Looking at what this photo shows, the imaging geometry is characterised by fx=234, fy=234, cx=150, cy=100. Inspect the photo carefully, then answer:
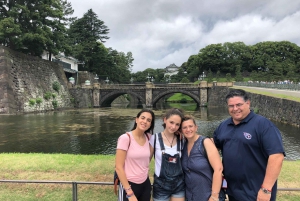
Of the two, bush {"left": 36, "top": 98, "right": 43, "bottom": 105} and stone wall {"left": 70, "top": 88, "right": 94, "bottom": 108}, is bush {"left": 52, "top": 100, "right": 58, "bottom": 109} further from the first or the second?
stone wall {"left": 70, "top": 88, "right": 94, "bottom": 108}

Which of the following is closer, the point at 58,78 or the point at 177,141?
the point at 177,141

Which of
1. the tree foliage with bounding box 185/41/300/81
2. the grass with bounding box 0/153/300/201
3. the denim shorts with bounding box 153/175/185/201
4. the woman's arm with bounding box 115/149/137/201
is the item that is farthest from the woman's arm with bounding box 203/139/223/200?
the tree foliage with bounding box 185/41/300/81

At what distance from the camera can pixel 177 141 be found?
122 inches

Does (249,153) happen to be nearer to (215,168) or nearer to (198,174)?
(215,168)

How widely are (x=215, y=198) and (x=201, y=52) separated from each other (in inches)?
3198

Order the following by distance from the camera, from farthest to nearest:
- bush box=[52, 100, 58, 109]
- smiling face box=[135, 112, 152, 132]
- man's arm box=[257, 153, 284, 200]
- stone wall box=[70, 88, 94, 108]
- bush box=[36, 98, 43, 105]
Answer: stone wall box=[70, 88, 94, 108]
bush box=[52, 100, 58, 109]
bush box=[36, 98, 43, 105]
smiling face box=[135, 112, 152, 132]
man's arm box=[257, 153, 284, 200]

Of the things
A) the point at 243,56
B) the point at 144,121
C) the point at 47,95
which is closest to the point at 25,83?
the point at 47,95

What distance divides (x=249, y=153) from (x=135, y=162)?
140 cm

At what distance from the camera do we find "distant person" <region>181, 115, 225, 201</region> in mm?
2697

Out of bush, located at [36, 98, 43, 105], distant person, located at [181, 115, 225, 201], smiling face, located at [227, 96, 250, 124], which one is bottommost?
bush, located at [36, 98, 43, 105]

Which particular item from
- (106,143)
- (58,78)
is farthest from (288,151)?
(58,78)

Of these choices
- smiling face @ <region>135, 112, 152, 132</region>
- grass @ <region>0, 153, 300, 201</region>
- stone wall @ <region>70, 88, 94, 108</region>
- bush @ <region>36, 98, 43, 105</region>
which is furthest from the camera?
stone wall @ <region>70, 88, 94, 108</region>

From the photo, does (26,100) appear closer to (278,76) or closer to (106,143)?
(106,143)

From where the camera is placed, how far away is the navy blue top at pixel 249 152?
2.50m
